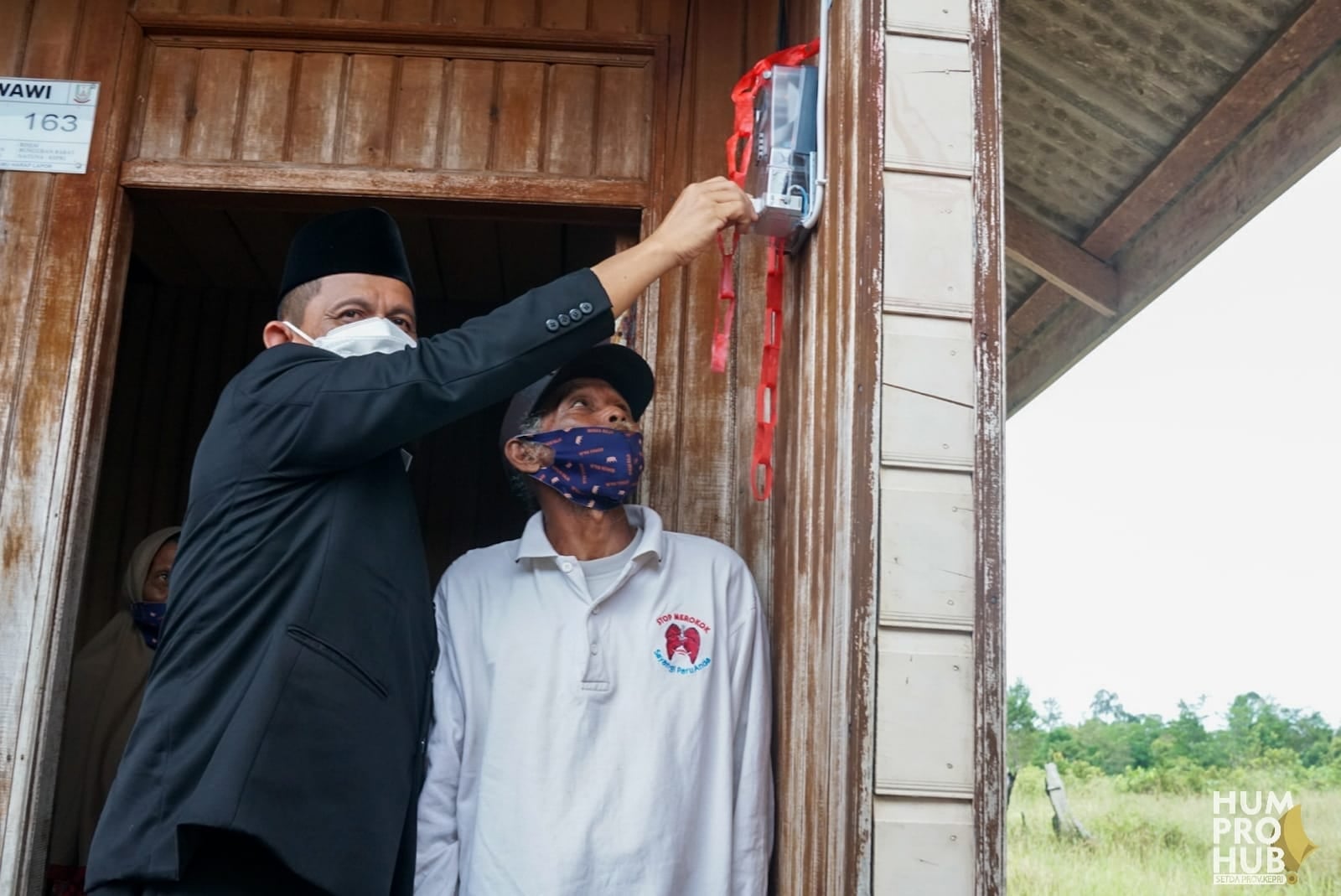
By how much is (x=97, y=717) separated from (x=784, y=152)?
263 centimetres

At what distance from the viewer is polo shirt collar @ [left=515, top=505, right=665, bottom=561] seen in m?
2.32

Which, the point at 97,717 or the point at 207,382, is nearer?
the point at 97,717

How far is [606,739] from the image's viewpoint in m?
2.15

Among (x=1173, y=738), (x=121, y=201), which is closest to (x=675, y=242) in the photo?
(x=121, y=201)

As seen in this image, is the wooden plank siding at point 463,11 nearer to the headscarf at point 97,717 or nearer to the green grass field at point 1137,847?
the headscarf at point 97,717

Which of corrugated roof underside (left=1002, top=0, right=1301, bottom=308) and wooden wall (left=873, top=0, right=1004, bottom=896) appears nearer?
wooden wall (left=873, top=0, right=1004, bottom=896)

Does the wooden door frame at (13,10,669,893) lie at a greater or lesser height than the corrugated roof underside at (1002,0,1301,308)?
lesser

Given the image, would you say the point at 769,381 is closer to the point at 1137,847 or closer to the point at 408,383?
the point at 408,383

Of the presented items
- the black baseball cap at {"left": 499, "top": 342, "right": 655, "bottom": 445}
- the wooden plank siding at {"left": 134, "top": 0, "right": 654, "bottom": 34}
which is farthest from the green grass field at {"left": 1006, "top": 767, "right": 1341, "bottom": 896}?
the wooden plank siding at {"left": 134, "top": 0, "right": 654, "bottom": 34}

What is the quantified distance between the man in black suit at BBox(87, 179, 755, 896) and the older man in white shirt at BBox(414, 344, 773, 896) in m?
0.15

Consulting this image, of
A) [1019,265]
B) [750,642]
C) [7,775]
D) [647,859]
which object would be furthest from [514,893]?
[1019,265]

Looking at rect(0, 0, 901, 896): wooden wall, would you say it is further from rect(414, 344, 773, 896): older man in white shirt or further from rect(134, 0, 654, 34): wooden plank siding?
rect(414, 344, 773, 896): older man in white shirt

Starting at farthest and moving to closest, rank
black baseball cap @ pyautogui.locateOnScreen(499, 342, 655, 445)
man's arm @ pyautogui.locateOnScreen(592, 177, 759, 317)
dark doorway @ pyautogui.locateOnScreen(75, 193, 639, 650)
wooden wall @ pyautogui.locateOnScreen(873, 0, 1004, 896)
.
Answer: dark doorway @ pyautogui.locateOnScreen(75, 193, 639, 650)
black baseball cap @ pyautogui.locateOnScreen(499, 342, 655, 445)
man's arm @ pyautogui.locateOnScreen(592, 177, 759, 317)
wooden wall @ pyautogui.locateOnScreen(873, 0, 1004, 896)

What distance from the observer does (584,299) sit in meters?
1.97
